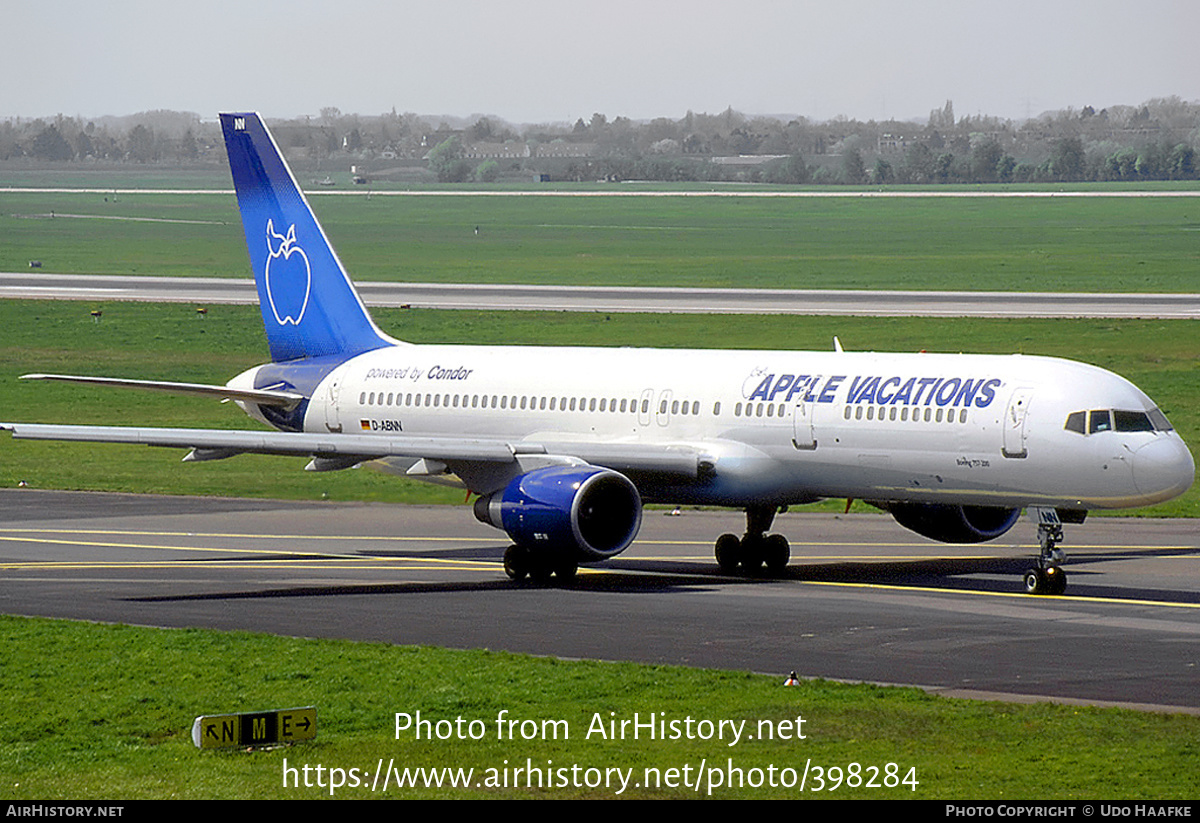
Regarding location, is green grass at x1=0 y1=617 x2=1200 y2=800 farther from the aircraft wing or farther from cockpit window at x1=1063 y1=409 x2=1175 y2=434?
cockpit window at x1=1063 y1=409 x2=1175 y2=434

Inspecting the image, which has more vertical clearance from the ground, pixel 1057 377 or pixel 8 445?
pixel 1057 377

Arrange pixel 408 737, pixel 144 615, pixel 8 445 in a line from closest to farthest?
pixel 408 737
pixel 144 615
pixel 8 445

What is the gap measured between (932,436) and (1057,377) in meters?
2.59

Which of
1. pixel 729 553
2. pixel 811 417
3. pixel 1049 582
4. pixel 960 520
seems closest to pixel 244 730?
pixel 1049 582

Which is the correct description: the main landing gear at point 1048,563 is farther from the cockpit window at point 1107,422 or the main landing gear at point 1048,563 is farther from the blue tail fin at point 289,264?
the blue tail fin at point 289,264

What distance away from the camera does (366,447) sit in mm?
39562

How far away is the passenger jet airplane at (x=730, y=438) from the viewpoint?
3650 cm

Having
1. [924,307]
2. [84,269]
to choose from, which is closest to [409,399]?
[924,307]

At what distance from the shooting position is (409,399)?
1802 inches

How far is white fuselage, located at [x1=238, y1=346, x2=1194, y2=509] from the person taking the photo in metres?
36.3

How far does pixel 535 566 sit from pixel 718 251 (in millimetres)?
118088

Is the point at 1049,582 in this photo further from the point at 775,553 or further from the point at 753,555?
the point at 753,555

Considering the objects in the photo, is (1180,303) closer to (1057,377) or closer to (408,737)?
(1057,377)
